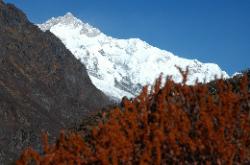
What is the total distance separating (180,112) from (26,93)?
643 feet

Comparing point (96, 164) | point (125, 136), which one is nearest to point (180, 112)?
point (125, 136)

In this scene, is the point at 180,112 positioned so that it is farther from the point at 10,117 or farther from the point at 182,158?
the point at 10,117

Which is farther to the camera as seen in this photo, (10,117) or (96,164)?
(10,117)

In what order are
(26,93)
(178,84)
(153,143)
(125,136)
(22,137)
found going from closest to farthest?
1. (153,143)
2. (125,136)
3. (178,84)
4. (22,137)
5. (26,93)

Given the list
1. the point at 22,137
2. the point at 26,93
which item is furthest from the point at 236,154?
the point at 26,93

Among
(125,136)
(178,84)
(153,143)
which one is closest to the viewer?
(153,143)

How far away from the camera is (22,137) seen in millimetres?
152875

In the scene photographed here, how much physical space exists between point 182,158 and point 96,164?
2.76 ft

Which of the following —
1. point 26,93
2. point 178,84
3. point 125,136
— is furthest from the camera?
point 26,93

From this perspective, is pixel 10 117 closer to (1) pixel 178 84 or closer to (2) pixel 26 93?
→ (2) pixel 26 93

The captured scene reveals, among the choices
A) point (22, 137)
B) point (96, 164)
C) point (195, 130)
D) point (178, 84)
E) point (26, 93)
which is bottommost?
point (96, 164)

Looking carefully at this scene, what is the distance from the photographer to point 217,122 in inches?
227

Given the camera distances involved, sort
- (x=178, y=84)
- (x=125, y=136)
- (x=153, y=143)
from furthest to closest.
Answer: (x=178, y=84) < (x=125, y=136) < (x=153, y=143)

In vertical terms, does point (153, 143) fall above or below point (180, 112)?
below
